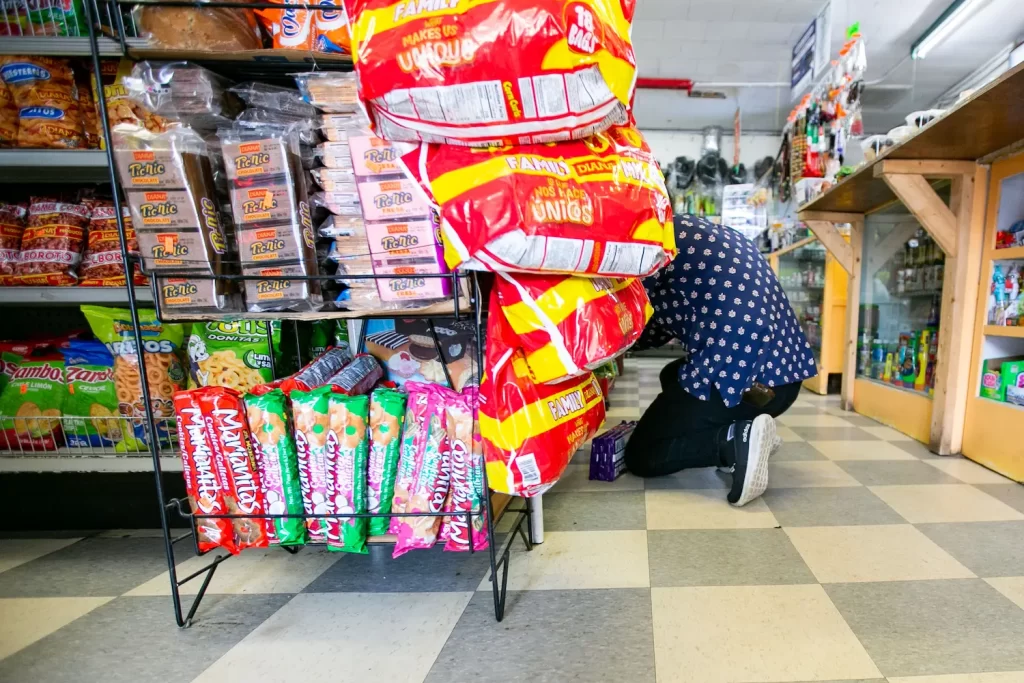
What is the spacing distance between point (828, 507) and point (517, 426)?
1.17 metres

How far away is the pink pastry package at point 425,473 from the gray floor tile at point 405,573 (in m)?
0.18

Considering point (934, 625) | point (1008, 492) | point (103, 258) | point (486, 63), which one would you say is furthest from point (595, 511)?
point (103, 258)

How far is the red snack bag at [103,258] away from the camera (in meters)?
1.22

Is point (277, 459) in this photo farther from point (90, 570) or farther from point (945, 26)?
point (945, 26)

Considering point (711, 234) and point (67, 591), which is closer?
point (67, 591)

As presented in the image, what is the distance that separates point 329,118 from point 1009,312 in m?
2.39

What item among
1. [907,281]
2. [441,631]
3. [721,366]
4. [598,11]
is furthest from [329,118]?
[907,281]

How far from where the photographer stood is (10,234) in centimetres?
126

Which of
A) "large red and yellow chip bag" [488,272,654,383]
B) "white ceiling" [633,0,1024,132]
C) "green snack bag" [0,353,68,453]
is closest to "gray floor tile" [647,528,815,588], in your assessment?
"large red and yellow chip bag" [488,272,654,383]

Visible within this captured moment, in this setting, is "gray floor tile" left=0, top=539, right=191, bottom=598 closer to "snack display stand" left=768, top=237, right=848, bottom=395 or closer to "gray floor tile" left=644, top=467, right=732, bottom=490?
"gray floor tile" left=644, top=467, right=732, bottom=490

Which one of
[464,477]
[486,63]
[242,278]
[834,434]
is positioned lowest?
[834,434]

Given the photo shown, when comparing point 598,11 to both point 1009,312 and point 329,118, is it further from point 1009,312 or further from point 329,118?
point 1009,312

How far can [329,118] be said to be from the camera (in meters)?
0.88

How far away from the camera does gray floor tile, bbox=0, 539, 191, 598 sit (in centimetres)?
107
